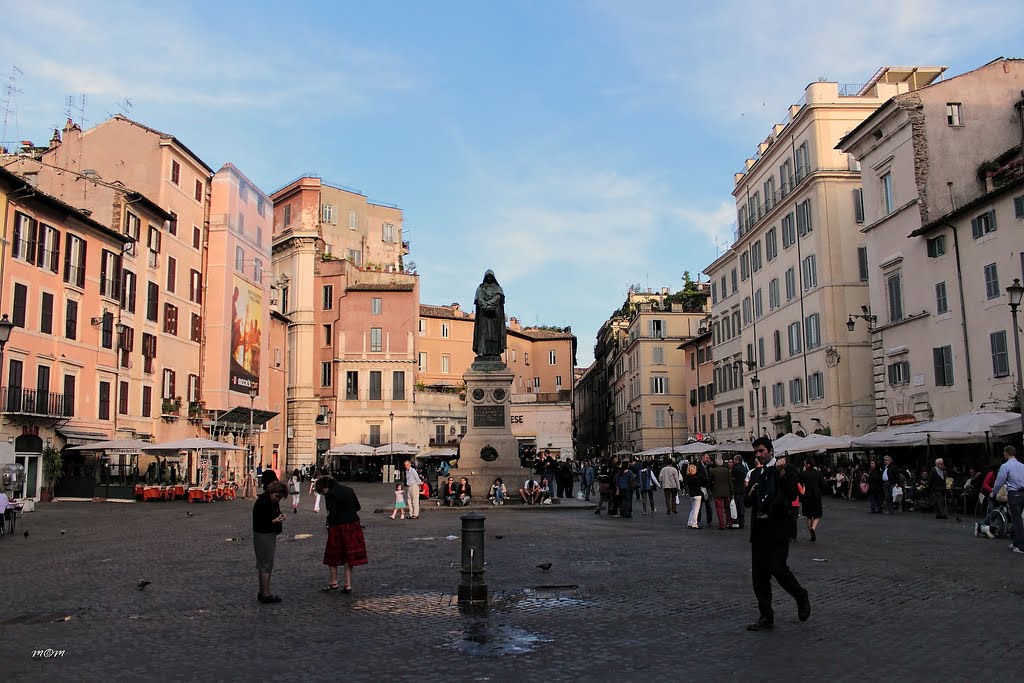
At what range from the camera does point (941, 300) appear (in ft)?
108

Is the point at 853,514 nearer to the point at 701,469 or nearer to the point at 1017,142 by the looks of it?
the point at 701,469

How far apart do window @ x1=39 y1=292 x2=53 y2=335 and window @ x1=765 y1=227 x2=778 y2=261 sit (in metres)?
37.1

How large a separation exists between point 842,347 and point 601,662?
127ft

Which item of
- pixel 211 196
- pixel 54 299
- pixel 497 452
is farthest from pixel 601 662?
pixel 211 196

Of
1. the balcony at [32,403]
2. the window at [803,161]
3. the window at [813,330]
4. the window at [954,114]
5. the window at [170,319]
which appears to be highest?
the window at [803,161]

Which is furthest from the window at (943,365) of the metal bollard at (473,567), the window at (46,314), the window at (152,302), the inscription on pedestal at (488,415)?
the window at (152,302)

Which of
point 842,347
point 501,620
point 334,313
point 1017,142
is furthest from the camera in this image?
point 334,313

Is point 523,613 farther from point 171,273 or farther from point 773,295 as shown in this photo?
point 773,295

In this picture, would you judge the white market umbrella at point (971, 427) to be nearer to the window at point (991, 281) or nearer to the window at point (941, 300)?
the window at point (991, 281)

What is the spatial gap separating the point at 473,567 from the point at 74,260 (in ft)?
112

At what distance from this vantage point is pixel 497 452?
27.1 m

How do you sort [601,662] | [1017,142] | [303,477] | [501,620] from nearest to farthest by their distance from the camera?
[601,662] → [501,620] → [1017,142] → [303,477]

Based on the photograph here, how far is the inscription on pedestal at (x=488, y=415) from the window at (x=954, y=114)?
22213 mm

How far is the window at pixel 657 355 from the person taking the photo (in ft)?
258
